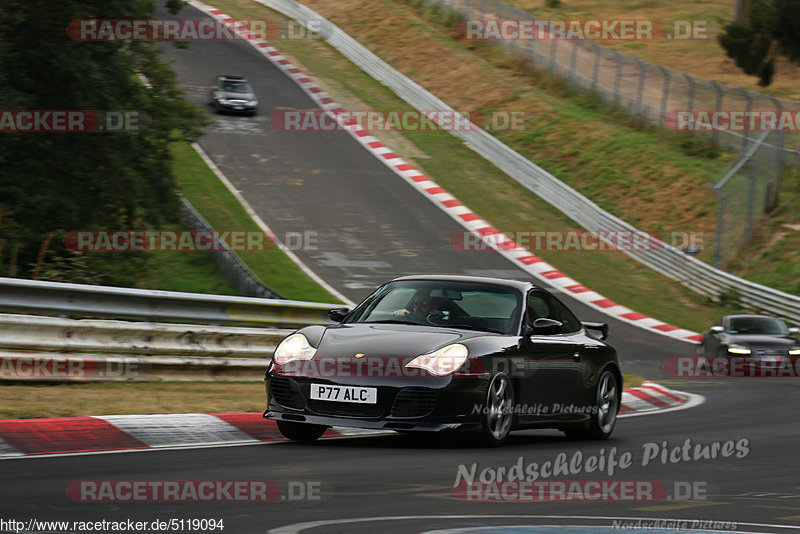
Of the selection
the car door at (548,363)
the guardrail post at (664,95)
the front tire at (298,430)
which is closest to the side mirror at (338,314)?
the front tire at (298,430)

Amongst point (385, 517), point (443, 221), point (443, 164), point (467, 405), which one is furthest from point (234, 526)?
point (443, 164)

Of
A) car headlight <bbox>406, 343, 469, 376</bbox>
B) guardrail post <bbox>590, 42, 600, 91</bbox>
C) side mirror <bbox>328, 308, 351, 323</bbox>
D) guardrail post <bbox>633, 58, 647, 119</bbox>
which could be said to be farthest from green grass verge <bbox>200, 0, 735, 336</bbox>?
car headlight <bbox>406, 343, 469, 376</bbox>

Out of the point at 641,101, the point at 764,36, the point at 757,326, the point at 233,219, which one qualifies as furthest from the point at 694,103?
the point at 757,326

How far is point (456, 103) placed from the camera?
4188 centimetres

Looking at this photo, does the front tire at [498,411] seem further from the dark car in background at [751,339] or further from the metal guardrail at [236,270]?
the dark car in background at [751,339]

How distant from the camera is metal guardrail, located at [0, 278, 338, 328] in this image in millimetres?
11188

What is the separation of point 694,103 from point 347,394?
2897 cm

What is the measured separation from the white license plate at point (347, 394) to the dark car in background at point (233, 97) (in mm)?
30241

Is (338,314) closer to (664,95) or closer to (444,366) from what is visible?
(444,366)

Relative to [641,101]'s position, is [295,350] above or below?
above

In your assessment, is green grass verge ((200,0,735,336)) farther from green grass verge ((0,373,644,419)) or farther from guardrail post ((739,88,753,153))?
green grass verge ((0,373,644,419))

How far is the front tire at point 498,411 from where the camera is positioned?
9023mm

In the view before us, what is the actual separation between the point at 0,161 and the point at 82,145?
1264 mm

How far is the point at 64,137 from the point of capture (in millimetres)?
18578
